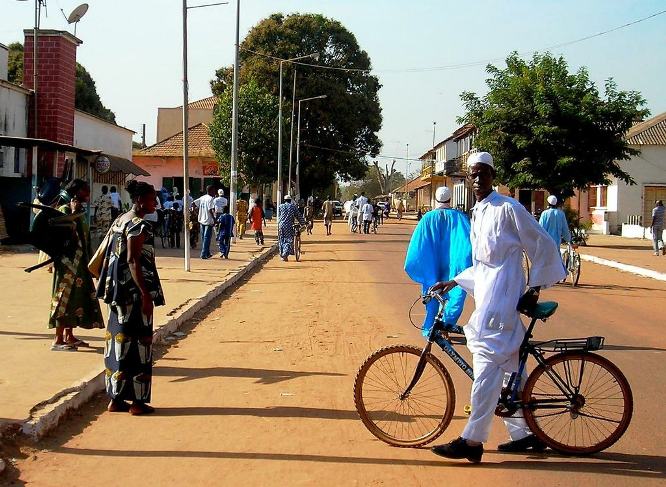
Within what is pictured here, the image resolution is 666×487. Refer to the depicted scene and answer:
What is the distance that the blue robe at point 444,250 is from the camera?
8625mm

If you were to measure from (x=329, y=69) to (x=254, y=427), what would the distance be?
→ 57800 millimetres

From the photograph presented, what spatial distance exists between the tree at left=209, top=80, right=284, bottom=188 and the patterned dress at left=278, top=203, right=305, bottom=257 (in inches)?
1036

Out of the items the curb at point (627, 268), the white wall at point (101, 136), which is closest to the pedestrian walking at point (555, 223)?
the curb at point (627, 268)

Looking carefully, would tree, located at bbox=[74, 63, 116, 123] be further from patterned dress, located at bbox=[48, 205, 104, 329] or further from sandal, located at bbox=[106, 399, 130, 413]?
sandal, located at bbox=[106, 399, 130, 413]

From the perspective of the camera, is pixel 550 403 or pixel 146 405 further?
pixel 146 405

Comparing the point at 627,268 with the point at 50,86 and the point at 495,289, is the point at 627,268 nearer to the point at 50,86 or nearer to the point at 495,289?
the point at 50,86

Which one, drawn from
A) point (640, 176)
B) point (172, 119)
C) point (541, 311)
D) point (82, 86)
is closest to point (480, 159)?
point (541, 311)

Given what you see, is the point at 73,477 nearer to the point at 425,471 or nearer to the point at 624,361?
the point at 425,471

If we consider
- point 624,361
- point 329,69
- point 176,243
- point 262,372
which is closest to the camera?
point 262,372

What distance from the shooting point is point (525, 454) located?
5.82 metres

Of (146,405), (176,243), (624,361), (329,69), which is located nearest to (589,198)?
(329,69)

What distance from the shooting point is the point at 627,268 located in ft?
77.6

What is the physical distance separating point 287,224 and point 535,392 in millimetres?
18185

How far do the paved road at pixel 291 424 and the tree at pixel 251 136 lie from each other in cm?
3764
